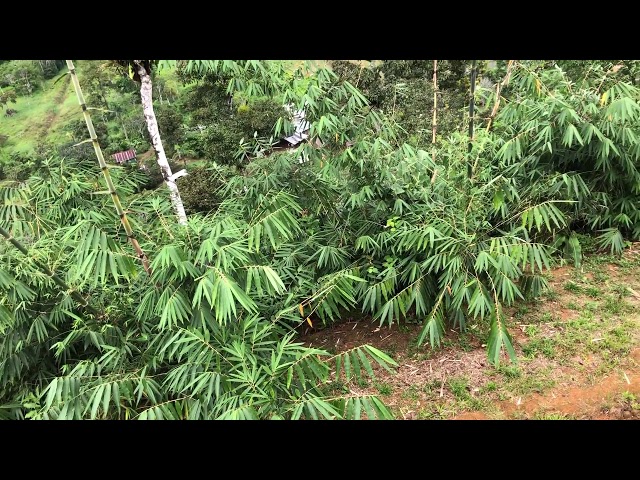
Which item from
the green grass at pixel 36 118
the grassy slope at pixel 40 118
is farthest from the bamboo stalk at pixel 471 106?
the green grass at pixel 36 118

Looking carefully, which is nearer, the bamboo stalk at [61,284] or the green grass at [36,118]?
the bamboo stalk at [61,284]

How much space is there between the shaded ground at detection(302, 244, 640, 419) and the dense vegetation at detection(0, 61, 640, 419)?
22 cm

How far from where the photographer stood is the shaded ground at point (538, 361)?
2480mm

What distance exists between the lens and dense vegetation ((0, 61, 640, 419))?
192cm

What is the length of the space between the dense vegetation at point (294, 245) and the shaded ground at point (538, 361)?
0.73 feet

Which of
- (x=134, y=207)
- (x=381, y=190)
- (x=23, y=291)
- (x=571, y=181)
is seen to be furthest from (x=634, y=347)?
(x=23, y=291)

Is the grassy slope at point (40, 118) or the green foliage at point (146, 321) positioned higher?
the grassy slope at point (40, 118)

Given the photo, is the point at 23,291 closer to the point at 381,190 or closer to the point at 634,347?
the point at 381,190

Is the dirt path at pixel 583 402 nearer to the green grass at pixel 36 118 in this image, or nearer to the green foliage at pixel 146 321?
the green foliage at pixel 146 321

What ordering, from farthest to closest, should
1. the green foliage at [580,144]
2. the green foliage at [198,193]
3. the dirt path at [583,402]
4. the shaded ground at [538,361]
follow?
the green foliage at [198,193] < the green foliage at [580,144] < the shaded ground at [538,361] < the dirt path at [583,402]

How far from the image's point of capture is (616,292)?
338 cm

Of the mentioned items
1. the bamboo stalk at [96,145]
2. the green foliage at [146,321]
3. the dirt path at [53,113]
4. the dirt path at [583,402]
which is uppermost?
the dirt path at [53,113]

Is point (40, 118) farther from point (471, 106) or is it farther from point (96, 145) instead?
point (471, 106)

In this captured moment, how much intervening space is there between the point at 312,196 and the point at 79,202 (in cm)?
163
